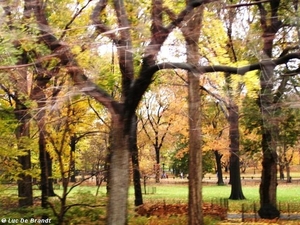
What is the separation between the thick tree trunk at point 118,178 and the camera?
813 cm

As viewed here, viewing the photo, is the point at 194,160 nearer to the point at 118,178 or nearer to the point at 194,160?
the point at 194,160

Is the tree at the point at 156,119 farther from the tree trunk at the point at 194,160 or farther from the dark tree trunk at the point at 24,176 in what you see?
the tree trunk at the point at 194,160

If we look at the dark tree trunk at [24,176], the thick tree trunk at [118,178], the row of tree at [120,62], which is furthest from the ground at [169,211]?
the thick tree trunk at [118,178]

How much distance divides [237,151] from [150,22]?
1685cm

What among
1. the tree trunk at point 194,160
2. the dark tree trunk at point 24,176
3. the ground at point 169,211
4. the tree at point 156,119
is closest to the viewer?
the dark tree trunk at point 24,176

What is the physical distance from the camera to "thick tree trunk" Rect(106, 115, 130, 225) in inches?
320

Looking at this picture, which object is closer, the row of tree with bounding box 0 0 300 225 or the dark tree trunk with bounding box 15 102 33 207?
the row of tree with bounding box 0 0 300 225

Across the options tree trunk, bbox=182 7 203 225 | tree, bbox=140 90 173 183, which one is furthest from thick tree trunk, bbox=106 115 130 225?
tree, bbox=140 90 173 183

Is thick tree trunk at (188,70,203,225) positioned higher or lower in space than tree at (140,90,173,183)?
lower

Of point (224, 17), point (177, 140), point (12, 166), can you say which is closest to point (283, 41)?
point (224, 17)

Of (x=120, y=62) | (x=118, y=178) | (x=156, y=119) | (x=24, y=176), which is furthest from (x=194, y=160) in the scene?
(x=156, y=119)

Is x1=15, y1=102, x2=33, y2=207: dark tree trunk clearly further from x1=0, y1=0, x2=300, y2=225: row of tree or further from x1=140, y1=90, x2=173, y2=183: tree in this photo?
x1=140, y1=90, x2=173, y2=183: tree

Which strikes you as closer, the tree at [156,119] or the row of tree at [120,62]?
the row of tree at [120,62]

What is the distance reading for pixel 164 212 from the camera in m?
18.6
